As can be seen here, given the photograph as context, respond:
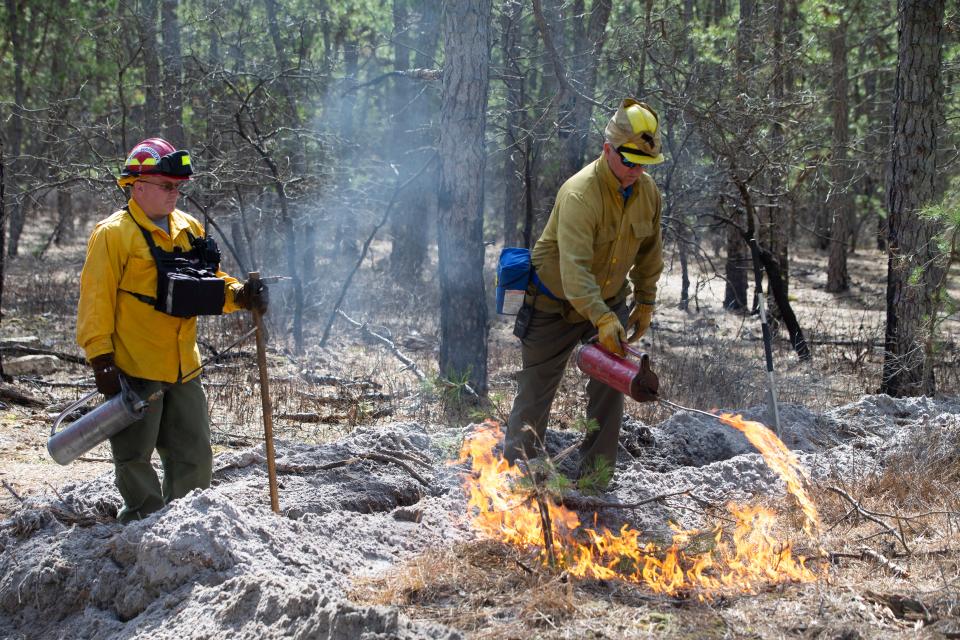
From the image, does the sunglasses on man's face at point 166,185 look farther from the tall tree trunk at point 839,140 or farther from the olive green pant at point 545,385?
the tall tree trunk at point 839,140

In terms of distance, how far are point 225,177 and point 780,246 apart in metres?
8.03

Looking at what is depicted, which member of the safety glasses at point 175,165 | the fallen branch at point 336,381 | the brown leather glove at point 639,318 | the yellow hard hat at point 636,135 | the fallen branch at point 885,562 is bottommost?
the fallen branch at point 336,381

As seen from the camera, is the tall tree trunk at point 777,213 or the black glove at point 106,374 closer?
the black glove at point 106,374

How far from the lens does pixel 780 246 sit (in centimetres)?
1294

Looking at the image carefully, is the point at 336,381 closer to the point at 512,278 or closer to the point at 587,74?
the point at 512,278

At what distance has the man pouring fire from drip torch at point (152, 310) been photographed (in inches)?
157

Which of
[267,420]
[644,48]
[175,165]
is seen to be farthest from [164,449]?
[644,48]

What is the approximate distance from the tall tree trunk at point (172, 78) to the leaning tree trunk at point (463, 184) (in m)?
5.33

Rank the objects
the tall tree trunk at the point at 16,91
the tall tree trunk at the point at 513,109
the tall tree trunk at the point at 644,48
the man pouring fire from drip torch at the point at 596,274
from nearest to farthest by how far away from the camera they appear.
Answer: the man pouring fire from drip torch at the point at 596,274 → the tall tree trunk at the point at 644,48 → the tall tree trunk at the point at 513,109 → the tall tree trunk at the point at 16,91

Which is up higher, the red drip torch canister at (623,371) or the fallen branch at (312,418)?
the red drip torch canister at (623,371)

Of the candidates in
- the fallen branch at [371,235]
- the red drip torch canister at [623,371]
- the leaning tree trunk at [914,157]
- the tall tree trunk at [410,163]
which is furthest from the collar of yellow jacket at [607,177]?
the tall tree trunk at [410,163]

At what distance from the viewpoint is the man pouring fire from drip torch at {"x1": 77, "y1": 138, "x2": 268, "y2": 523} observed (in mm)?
3996

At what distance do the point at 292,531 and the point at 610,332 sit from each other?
1.79m

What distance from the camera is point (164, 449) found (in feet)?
14.3
